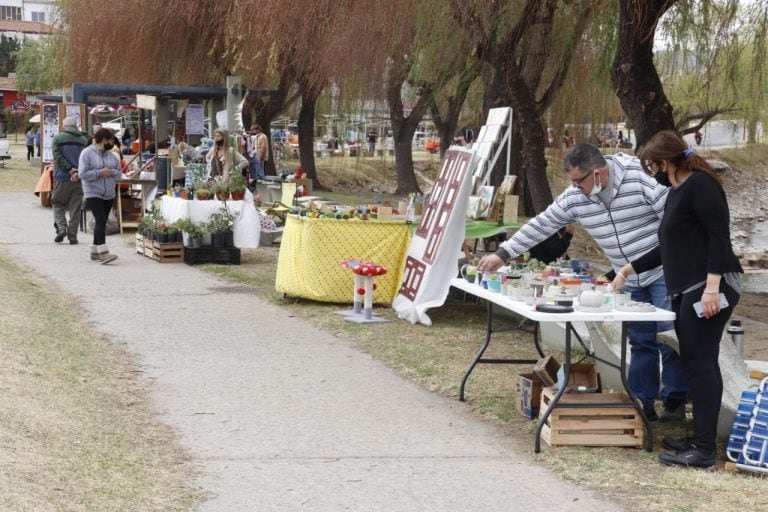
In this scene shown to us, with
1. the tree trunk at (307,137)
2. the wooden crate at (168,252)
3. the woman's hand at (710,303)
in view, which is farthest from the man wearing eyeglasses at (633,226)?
the tree trunk at (307,137)

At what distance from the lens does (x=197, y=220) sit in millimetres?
16328

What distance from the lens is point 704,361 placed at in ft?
21.2

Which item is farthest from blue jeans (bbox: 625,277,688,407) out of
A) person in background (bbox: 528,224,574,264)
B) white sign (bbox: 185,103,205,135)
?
white sign (bbox: 185,103,205,135)

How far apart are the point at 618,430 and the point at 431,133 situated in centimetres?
7142

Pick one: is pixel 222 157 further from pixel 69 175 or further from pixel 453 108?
pixel 453 108

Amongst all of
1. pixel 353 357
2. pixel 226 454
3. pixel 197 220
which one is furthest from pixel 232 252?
pixel 226 454

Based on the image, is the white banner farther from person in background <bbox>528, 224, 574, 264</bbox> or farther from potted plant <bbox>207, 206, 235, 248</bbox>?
potted plant <bbox>207, 206, 235, 248</bbox>

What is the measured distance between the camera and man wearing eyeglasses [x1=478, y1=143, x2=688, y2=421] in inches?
282

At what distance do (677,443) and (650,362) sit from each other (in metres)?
0.72

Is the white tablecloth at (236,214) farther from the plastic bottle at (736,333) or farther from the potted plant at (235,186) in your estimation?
the plastic bottle at (736,333)

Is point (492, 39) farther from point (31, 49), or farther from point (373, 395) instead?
point (31, 49)

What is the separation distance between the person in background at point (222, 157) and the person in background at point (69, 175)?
2060 mm

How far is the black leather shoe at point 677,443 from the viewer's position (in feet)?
21.8

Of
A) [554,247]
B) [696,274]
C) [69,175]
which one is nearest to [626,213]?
[696,274]
